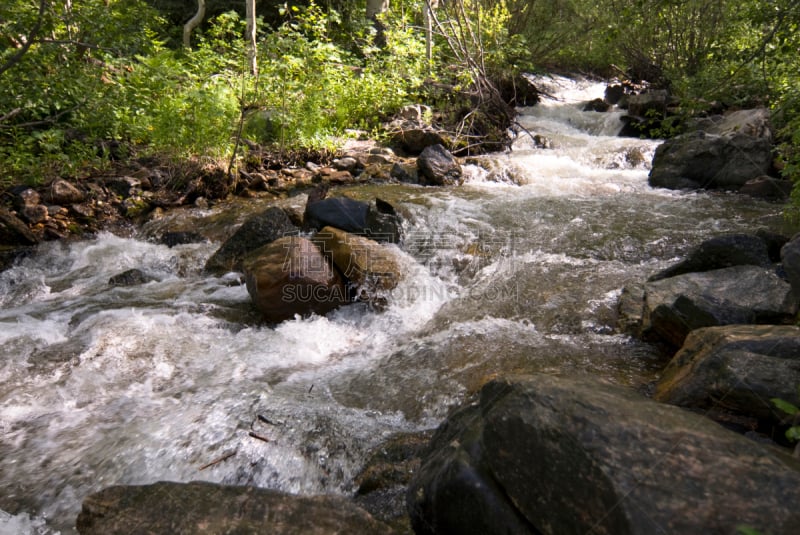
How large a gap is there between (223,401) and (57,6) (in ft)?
14.4

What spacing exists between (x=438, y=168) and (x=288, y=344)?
17.9ft

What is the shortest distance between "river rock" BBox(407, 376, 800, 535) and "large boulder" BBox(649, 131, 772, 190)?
768cm

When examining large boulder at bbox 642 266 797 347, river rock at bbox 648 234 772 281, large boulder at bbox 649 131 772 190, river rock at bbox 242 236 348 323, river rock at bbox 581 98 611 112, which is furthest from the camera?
river rock at bbox 581 98 611 112

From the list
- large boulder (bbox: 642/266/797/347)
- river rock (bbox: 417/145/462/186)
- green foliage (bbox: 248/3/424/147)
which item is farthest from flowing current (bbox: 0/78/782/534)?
green foliage (bbox: 248/3/424/147)

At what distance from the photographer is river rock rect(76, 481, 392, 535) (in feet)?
6.06

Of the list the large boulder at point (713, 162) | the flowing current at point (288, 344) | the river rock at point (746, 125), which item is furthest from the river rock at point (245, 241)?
the river rock at point (746, 125)

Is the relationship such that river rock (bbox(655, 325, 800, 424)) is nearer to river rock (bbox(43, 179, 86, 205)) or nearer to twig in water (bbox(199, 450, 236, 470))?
twig in water (bbox(199, 450, 236, 470))

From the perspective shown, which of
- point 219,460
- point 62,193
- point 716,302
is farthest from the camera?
point 62,193

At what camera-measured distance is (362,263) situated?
5012mm

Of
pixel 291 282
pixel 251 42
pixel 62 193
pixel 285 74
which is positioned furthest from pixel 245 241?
pixel 251 42

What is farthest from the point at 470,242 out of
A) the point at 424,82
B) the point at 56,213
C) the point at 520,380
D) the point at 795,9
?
the point at 424,82

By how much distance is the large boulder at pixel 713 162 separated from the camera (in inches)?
314

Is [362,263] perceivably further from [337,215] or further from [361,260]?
[337,215]

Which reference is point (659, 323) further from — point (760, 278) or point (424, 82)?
point (424, 82)
